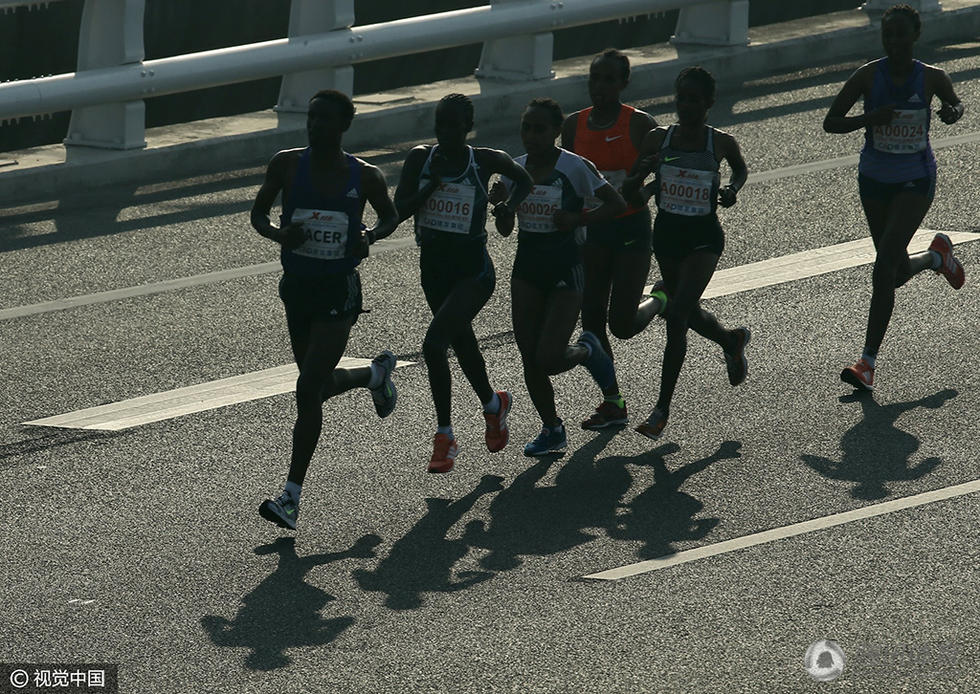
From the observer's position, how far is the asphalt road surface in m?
7.39

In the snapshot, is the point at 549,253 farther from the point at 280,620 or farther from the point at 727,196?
the point at 280,620

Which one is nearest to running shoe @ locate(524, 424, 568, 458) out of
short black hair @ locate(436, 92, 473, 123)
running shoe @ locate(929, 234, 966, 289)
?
short black hair @ locate(436, 92, 473, 123)

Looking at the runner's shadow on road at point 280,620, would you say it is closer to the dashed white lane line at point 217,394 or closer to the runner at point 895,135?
the dashed white lane line at point 217,394

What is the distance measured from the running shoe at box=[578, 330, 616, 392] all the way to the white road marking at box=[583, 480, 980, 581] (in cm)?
175

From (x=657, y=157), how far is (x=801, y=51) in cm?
885

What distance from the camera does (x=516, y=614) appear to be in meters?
7.73

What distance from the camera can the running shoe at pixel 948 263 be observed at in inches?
457

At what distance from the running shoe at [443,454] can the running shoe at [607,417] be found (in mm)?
879

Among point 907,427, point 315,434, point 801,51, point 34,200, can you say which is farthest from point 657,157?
point 801,51

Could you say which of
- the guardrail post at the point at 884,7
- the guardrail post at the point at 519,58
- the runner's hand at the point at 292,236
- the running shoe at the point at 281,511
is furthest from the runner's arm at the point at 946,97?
the guardrail post at the point at 884,7

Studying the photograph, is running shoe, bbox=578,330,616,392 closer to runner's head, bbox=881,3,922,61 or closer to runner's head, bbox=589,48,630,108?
runner's head, bbox=589,48,630,108

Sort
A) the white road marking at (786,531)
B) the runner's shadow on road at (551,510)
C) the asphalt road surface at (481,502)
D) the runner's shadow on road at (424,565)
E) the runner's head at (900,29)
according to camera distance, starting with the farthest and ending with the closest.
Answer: the runner's head at (900,29) → the runner's shadow on road at (551,510) → the white road marking at (786,531) → the runner's shadow on road at (424,565) → the asphalt road surface at (481,502)

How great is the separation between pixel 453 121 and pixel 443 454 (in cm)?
158

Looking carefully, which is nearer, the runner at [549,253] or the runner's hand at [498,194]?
the runner's hand at [498,194]
